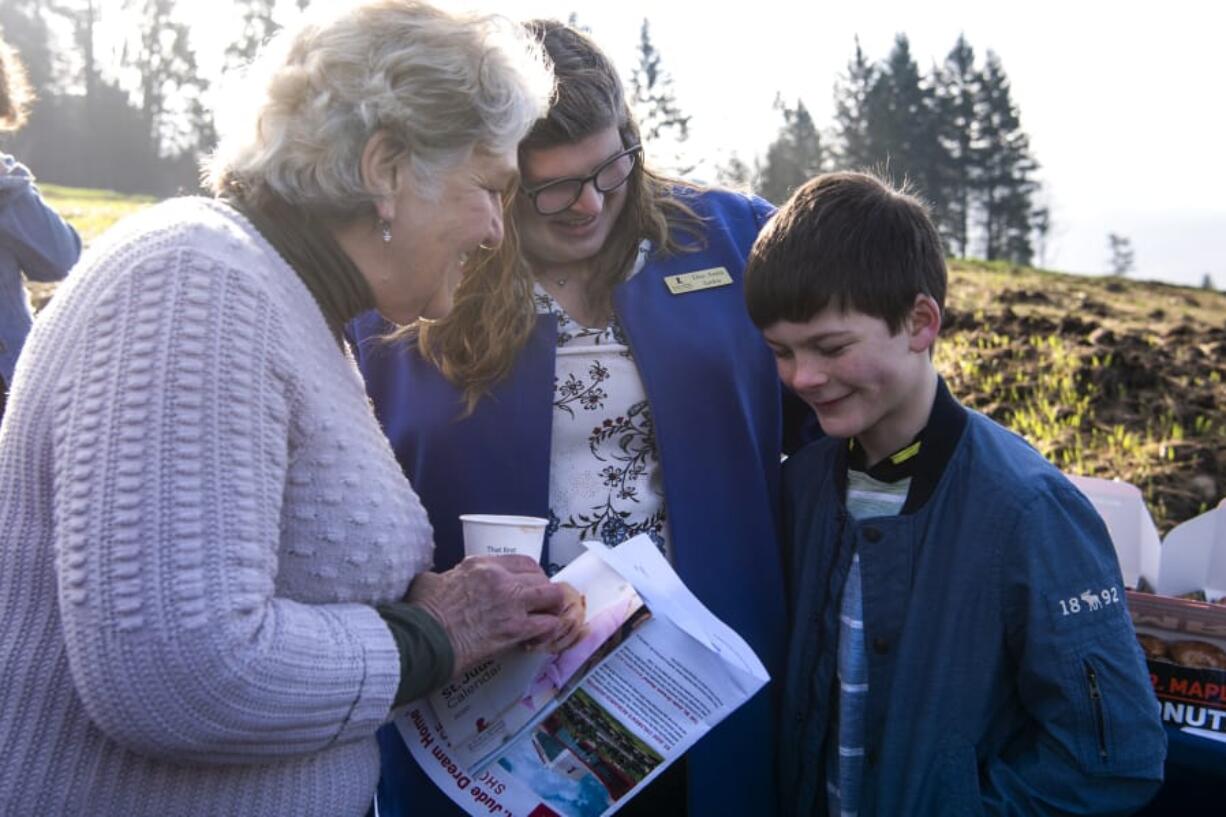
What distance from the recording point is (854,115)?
47.1 metres

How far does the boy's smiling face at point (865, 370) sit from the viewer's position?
1.96m

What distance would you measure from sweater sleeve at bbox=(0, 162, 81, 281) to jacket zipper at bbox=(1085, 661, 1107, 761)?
3.40 metres

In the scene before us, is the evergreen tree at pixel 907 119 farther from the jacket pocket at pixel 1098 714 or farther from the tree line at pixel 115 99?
the jacket pocket at pixel 1098 714

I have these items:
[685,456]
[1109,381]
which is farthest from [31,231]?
[1109,381]

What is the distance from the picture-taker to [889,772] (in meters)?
1.90

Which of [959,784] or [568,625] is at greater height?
[568,625]

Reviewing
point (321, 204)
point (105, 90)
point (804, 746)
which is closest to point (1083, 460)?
point (804, 746)

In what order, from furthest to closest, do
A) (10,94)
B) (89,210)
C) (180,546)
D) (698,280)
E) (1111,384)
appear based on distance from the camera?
(89,210) → (1111,384) → (10,94) → (698,280) → (180,546)

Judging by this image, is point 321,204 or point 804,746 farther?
point 804,746

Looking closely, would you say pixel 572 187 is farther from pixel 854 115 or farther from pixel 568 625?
pixel 854 115

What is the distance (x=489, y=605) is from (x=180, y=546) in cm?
50

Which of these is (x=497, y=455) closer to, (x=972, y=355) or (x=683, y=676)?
(x=683, y=676)

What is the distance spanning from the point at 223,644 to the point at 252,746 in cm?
17

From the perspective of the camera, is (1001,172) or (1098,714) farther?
(1001,172)
